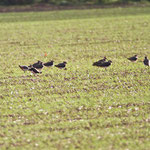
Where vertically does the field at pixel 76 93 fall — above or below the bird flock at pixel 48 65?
below

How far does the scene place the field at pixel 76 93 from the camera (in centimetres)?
722

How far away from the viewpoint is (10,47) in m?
17.7

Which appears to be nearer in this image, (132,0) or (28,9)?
(28,9)

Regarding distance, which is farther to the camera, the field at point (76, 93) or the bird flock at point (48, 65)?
the bird flock at point (48, 65)

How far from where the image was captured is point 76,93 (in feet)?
33.5

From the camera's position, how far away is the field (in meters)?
7.22

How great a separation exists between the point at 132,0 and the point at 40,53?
74.8 feet

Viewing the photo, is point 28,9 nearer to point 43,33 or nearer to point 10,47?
point 43,33

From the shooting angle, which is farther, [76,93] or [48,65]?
[48,65]

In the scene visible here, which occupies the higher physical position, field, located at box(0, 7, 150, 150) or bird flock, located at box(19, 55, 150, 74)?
bird flock, located at box(19, 55, 150, 74)

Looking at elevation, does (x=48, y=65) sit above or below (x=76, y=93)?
above

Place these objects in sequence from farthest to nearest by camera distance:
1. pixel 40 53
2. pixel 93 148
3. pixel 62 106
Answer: pixel 40 53 → pixel 62 106 → pixel 93 148

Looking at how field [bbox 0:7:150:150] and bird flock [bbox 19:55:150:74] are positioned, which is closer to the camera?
field [bbox 0:7:150:150]

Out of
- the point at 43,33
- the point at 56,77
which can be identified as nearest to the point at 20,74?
the point at 56,77
